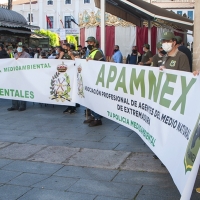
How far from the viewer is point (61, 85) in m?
8.90

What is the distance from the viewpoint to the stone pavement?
434 centimetres

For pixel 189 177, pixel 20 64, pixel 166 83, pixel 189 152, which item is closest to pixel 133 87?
pixel 166 83

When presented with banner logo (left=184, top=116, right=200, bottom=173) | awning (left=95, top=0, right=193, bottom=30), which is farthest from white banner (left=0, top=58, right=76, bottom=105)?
banner logo (left=184, top=116, right=200, bottom=173)

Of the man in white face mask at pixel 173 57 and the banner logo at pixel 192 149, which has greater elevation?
the man in white face mask at pixel 173 57

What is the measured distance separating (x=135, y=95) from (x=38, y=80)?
411 cm

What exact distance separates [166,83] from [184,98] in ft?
2.41

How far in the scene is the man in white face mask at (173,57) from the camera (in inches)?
219

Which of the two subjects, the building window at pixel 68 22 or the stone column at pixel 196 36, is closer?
the stone column at pixel 196 36

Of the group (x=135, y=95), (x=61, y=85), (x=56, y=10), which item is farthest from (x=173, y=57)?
(x=56, y=10)

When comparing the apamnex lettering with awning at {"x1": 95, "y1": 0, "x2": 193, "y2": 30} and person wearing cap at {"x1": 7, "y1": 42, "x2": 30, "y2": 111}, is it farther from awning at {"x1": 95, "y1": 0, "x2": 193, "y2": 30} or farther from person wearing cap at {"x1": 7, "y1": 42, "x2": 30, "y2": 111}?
person wearing cap at {"x1": 7, "y1": 42, "x2": 30, "y2": 111}

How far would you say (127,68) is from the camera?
6.12 m

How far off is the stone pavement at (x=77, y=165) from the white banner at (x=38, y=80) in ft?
3.33

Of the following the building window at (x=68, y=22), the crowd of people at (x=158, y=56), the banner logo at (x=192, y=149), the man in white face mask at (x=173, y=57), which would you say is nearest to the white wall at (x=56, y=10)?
the building window at (x=68, y=22)

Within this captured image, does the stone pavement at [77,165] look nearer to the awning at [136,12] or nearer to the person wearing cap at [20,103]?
the person wearing cap at [20,103]
